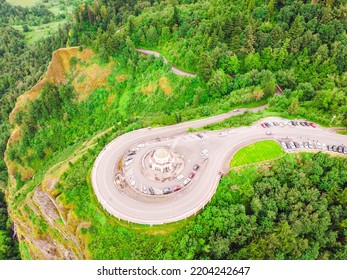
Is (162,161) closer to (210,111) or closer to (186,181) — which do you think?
(186,181)

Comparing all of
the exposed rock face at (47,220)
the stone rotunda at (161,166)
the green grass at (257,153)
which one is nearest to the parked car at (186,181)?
the stone rotunda at (161,166)

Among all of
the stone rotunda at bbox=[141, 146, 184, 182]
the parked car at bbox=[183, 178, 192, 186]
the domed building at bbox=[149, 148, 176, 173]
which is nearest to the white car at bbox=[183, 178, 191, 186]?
the parked car at bbox=[183, 178, 192, 186]

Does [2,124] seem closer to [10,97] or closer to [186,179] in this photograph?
[10,97]

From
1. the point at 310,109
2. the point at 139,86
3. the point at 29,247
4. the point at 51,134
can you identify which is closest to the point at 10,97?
the point at 51,134

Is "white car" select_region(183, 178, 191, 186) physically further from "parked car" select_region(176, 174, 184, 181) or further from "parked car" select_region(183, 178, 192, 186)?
"parked car" select_region(176, 174, 184, 181)

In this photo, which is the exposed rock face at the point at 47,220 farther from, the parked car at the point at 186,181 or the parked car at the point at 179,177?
the parked car at the point at 186,181

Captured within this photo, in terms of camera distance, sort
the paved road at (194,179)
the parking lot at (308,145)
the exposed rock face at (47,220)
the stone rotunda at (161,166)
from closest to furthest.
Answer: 1. the paved road at (194,179)
2. the stone rotunda at (161,166)
3. the exposed rock face at (47,220)
4. the parking lot at (308,145)
